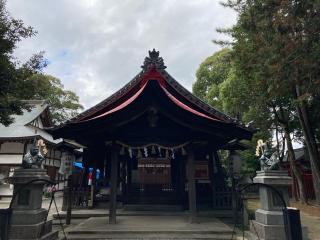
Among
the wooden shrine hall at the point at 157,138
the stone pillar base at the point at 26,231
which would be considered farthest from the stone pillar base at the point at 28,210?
the wooden shrine hall at the point at 157,138

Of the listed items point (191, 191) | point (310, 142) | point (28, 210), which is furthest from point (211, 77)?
point (28, 210)

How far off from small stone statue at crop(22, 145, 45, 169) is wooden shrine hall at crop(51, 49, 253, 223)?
5.54ft

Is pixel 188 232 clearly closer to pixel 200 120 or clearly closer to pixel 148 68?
pixel 200 120

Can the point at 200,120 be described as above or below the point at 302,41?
below

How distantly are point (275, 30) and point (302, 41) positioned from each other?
154 centimetres

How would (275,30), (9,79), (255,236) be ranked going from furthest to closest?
(275,30) < (9,79) < (255,236)

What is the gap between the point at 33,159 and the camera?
27.4 ft

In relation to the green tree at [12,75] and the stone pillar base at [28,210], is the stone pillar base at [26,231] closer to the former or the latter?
the stone pillar base at [28,210]

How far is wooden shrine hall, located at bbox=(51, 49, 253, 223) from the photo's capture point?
983 cm

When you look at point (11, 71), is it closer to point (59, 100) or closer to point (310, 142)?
point (310, 142)

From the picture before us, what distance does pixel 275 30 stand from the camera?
484 inches

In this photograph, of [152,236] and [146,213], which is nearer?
[152,236]

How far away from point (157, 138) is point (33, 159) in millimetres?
4796

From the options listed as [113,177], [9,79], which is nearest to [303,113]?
[113,177]
